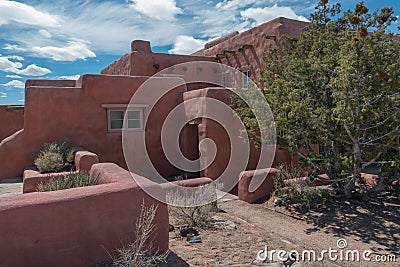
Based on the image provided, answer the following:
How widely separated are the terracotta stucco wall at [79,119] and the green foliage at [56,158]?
62cm

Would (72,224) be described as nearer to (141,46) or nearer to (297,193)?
(297,193)

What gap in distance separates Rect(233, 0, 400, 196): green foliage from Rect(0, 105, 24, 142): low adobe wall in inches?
585

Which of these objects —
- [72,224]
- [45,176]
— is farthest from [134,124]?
[72,224]

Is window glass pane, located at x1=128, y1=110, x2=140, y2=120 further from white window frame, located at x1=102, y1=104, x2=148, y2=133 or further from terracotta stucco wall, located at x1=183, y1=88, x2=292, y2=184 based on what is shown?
terracotta stucco wall, located at x1=183, y1=88, x2=292, y2=184

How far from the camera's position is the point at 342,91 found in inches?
247

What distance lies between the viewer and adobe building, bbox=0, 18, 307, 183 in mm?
10984

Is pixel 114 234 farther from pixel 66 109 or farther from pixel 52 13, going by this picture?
pixel 52 13

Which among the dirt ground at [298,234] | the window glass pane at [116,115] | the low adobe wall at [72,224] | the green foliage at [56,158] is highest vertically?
the window glass pane at [116,115]

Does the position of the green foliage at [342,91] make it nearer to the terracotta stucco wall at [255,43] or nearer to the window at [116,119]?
the terracotta stucco wall at [255,43]

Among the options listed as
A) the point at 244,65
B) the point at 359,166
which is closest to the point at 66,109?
the point at 244,65

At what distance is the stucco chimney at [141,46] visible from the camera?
15.7 meters

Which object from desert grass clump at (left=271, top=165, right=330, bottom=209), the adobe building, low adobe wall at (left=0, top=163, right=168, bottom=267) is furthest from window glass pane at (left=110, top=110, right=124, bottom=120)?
low adobe wall at (left=0, top=163, right=168, bottom=267)

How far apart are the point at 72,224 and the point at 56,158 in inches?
242

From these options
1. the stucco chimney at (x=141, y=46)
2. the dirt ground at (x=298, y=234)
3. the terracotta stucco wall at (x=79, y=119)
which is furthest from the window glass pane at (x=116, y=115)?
the dirt ground at (x=298, y=234)
